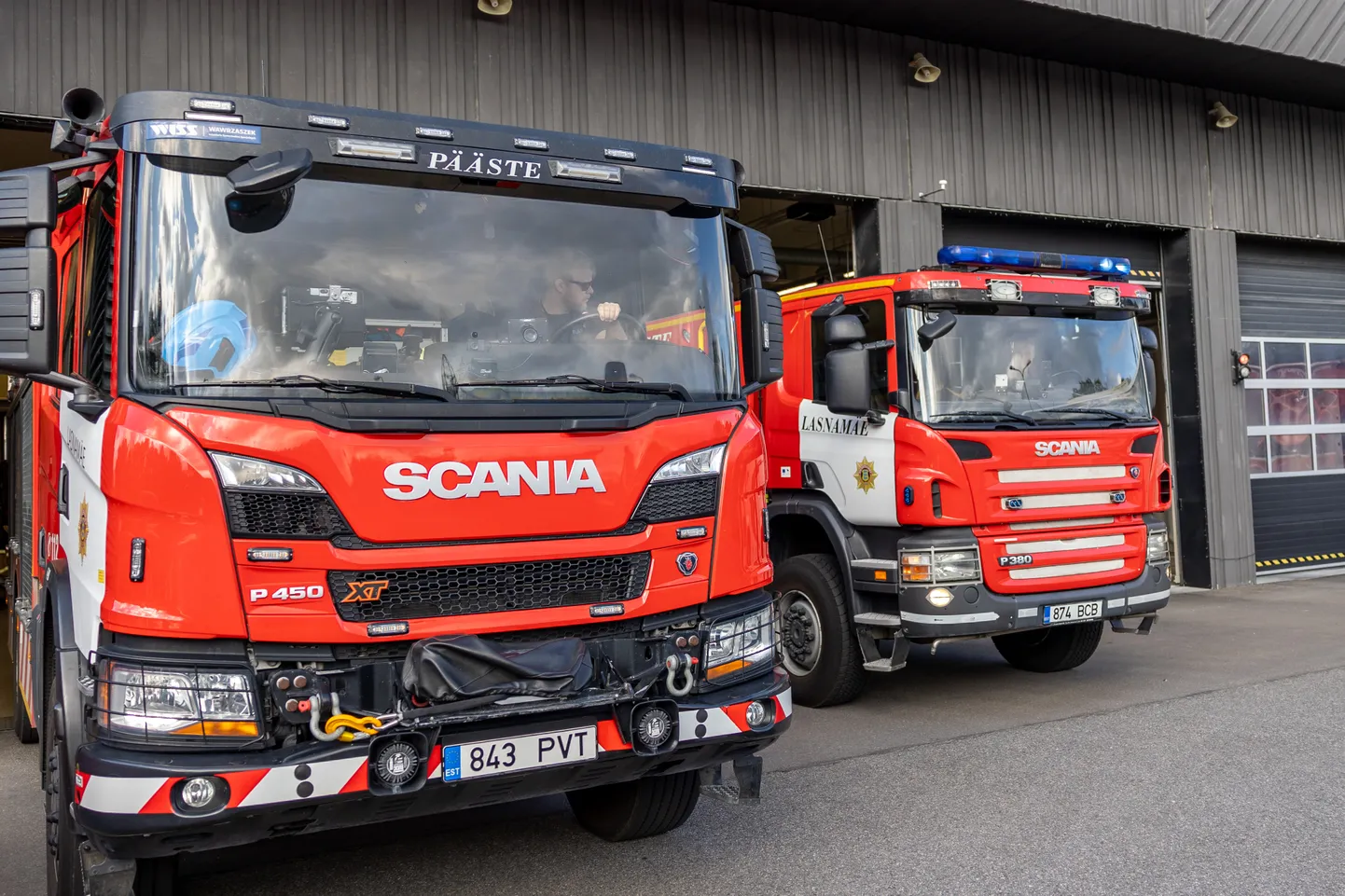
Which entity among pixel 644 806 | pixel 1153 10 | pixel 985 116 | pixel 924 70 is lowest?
pixel 644 806

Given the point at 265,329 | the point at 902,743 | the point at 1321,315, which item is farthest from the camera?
the point at 1321,315

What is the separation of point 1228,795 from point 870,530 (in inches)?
97.7

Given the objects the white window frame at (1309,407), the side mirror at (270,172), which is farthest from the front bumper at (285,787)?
the white window frame at (1309,407)

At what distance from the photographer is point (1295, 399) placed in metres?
13.5

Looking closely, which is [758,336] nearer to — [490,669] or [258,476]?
[490,669]

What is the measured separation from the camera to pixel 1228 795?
4902mm

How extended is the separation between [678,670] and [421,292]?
1536mm

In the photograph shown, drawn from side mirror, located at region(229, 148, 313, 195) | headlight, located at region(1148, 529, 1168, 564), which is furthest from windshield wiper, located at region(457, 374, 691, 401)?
headlight, located at region(1148, 529, 1168, 564)

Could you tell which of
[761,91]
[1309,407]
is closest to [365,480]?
[761,91]

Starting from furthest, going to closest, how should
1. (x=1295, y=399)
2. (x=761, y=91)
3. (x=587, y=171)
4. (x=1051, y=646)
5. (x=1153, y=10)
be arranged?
(x=1295, y=399) → (x=1153, y=10) → (x=761, y=91) → (x=1051, y=646) → (x=587, y=171)

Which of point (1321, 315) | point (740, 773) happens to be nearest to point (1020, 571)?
point (740, 773)

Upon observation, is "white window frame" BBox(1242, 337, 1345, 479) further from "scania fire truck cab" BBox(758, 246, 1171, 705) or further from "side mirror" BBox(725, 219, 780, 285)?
"side mirror" BBox(725, 219, 780, 285)

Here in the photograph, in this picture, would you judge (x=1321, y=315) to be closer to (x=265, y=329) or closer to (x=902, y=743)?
(x=902, y=743)

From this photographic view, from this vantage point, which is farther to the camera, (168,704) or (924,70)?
(924,70)
